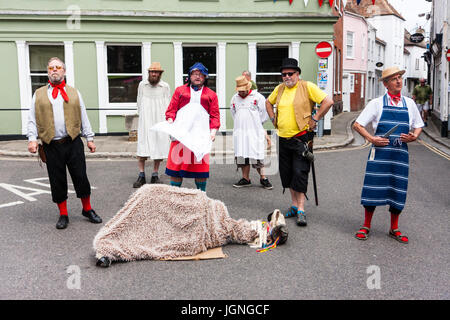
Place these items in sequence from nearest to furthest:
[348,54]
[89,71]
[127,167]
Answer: [127,167], [89,71], [348,54]

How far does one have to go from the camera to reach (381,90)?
4888 centimetres

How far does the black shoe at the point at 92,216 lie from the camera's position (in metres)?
6.18

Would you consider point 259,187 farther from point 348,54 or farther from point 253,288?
point 348,54

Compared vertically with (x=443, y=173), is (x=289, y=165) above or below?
above

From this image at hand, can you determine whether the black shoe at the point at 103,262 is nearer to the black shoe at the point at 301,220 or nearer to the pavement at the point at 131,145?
the black shoe at the point at 301,220

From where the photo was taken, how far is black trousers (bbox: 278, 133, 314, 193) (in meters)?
6.11

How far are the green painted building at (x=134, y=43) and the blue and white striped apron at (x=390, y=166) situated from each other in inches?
439

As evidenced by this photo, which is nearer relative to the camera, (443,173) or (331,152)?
(443,173)

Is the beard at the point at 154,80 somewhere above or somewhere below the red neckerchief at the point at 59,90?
above

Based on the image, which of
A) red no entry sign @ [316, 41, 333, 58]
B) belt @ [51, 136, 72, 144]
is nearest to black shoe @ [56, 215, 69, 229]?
belt @ [51, 136, 72, 144]

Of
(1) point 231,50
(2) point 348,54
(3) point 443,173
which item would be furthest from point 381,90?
(3) point 443,173

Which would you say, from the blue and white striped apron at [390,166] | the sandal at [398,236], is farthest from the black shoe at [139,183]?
the sandal at [398,236]

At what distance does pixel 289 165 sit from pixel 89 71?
1129cm
